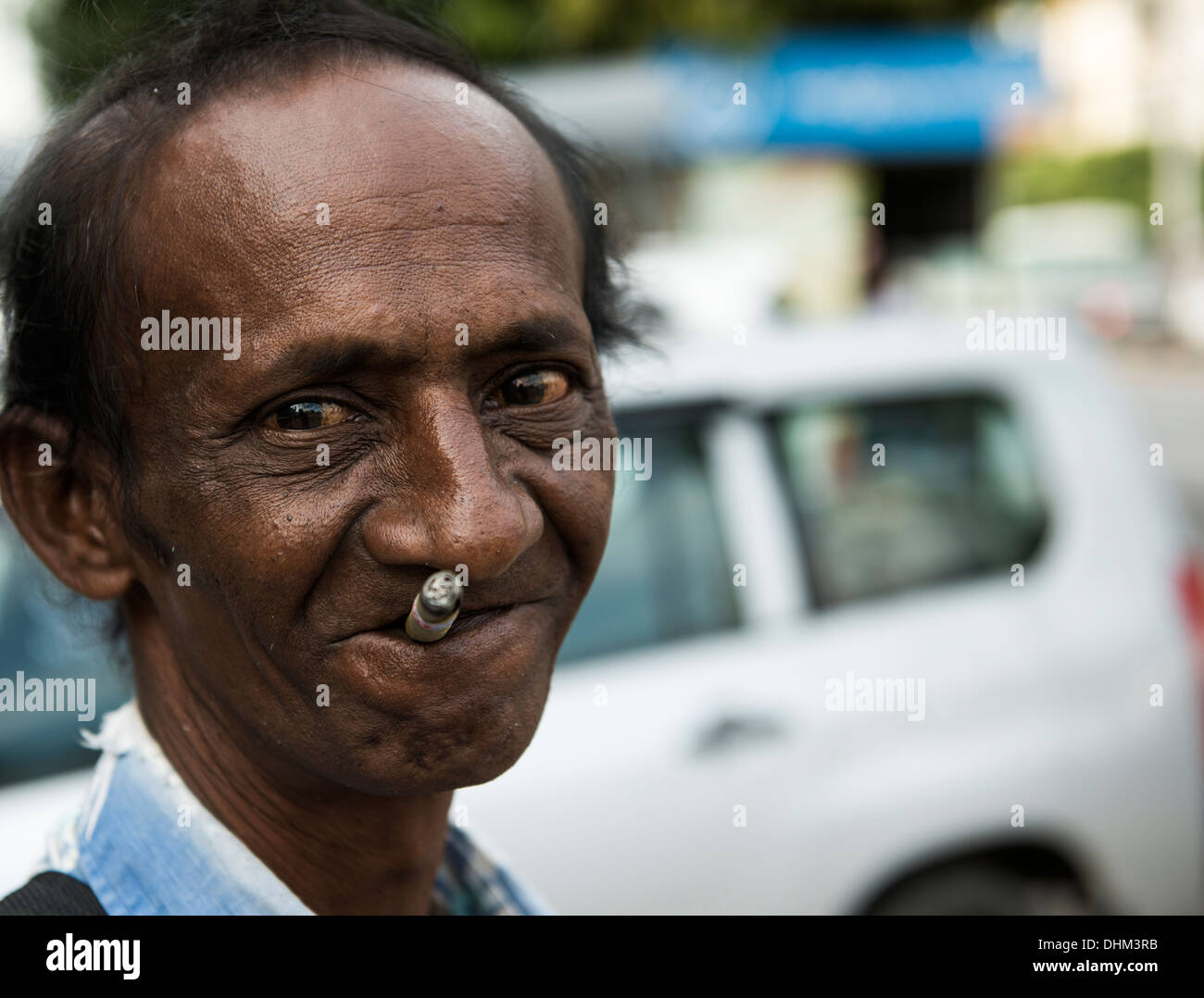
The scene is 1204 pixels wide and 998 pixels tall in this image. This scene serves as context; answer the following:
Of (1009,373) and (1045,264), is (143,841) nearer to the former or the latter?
(1009,373)

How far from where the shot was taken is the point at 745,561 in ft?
10.5

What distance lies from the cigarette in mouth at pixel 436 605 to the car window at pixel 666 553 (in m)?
2.22

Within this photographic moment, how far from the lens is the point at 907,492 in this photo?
353 cm

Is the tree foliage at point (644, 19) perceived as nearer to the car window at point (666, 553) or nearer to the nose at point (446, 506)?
the car window at point (666, 553)

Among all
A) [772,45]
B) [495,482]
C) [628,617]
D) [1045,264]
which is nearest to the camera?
[495,482]

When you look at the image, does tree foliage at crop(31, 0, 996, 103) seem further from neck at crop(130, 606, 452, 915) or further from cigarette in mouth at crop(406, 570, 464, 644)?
cigarette in mouth at crop(406, 570, 464, 644)

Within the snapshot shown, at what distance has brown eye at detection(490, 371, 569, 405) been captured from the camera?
0.98 meters

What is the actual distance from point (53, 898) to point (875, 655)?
8.20 feet

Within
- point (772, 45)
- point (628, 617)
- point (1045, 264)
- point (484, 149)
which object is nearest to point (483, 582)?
point (484, 149)

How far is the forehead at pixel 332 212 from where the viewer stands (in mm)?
887

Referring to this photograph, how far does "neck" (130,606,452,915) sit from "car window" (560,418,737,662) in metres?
1.97

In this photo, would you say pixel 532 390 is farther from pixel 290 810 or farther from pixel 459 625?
pixel 290 810
